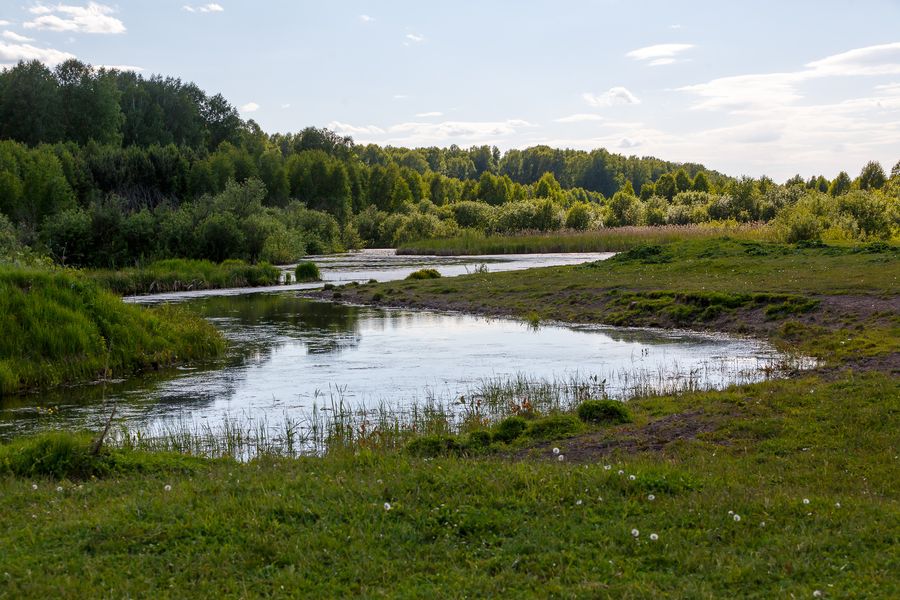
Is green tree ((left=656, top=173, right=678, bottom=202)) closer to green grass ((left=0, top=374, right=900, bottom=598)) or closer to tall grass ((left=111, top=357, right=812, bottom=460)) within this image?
tall grass ((left=111, top=357, right=812, bottom=460))

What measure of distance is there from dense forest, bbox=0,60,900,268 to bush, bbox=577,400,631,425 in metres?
31.3

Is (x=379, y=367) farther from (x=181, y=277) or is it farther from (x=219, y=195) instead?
(x=219, y=195)

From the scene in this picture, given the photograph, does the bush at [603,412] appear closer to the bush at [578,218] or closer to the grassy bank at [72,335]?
the grassy bank at [72,335]

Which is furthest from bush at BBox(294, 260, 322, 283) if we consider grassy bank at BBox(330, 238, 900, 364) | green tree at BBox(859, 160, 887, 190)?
green tree at BBox(859, 160, 887, 190)

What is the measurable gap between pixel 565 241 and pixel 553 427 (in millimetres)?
71575

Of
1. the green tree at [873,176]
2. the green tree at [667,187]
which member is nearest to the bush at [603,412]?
the green tree at [873,176]

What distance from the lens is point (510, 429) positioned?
44.1 feet

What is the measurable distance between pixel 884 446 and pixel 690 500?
4.32 meters

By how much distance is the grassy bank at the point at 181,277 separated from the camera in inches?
1923

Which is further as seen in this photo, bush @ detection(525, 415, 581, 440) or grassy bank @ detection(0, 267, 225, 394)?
grassy bank @ detection(0, 267, 225, 394)

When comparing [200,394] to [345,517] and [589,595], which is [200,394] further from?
[589,595]

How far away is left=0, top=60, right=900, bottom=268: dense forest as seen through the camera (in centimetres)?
5938

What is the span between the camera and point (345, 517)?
849 centimetres

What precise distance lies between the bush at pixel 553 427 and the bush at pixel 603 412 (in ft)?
1.74
